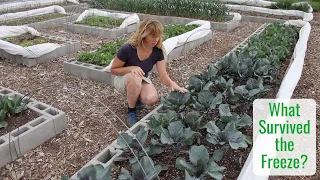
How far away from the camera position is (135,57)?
101 inches

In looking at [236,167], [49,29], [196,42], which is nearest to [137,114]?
[236,167]

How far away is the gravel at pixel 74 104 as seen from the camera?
2.23 meters

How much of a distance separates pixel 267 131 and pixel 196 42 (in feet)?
10.1

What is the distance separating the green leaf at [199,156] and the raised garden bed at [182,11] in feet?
15.9

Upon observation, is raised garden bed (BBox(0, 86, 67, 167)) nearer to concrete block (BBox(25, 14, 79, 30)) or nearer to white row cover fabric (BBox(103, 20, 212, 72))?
white row cover fabric (BBox(103, 20, 212, 72))

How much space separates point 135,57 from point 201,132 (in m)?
0.85

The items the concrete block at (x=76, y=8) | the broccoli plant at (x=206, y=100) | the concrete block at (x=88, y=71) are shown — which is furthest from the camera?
the concrete block at (x=76, y=8)

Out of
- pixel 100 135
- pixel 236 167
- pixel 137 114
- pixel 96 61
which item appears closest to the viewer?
pixel 236 167

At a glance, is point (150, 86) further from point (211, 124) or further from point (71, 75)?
point (71, 75)

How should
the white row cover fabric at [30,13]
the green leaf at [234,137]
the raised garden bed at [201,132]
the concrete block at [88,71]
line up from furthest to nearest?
the white row cover fabric at [30,13] < the concrete block at [88,71] < the green leaf at [234,137] < the raised garden bed at [201,132]

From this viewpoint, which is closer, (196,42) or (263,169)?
(263,169)

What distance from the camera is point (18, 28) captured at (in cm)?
494

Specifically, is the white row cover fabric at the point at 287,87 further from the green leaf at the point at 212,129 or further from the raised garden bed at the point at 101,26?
the raised garden bed at the point at 101,26

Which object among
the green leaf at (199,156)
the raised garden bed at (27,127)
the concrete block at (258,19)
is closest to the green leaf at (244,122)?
the green leaf at (199,156)
